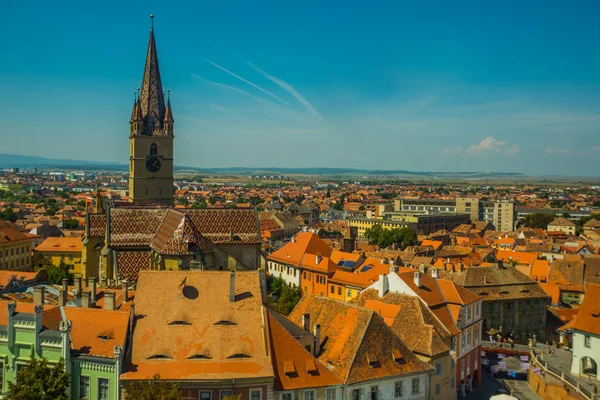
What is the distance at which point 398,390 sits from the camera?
35.8 m

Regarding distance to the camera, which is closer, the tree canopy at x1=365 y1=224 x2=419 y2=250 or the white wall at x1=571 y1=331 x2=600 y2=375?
the white wall at x1=571 y1=331 x2=600 y2=375

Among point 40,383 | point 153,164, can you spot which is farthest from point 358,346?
point 153,164

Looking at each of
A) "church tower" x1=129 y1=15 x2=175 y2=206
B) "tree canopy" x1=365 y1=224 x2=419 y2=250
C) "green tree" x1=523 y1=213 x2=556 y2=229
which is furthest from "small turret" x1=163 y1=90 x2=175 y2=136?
"green tree" x1=523 y1=213 x2=556 y2=229

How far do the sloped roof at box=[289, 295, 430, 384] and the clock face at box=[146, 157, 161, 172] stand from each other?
41.9m

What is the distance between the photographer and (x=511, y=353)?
5903 cm

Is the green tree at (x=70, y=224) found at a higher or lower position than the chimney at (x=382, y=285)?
lower

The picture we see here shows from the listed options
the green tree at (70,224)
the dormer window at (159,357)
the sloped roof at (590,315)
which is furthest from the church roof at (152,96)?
the green tree at (70,224)

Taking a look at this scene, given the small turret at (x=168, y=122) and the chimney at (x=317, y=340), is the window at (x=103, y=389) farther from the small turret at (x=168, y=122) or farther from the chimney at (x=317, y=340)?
the small turret at (x=168, y=122)

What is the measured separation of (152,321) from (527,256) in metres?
83.9

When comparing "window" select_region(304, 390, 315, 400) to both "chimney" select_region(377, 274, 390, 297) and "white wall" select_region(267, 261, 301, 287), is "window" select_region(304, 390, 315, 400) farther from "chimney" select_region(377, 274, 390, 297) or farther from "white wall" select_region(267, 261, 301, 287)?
"white wall" select_region(267, 261, 301, 287)

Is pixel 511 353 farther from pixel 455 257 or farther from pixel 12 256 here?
pixel 12 256

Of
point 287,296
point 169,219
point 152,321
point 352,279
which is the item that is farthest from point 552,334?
point 152,321

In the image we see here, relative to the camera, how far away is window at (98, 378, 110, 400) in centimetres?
3088

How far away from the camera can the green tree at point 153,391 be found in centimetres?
2736
